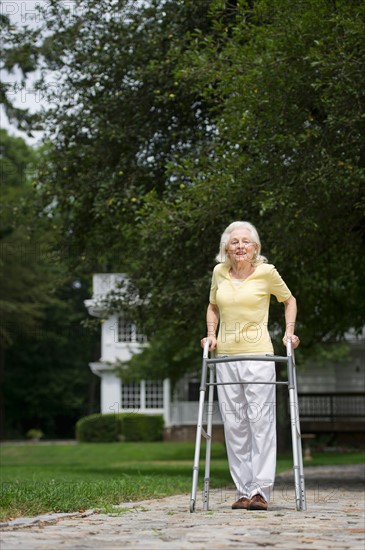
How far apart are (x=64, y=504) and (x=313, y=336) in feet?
44.7

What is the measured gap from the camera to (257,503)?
26.0ft

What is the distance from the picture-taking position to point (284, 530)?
632cm

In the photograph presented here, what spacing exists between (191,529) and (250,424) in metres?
1.79

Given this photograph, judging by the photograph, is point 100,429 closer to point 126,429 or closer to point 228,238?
point 126,429

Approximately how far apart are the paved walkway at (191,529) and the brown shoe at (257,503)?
8 centimetres

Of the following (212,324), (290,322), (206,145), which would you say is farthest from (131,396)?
(290,322)

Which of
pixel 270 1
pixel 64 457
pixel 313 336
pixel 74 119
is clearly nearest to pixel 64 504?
pixel 270 1

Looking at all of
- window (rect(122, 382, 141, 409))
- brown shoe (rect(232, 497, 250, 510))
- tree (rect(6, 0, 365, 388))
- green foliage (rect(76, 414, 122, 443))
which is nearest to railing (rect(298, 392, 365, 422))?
green foliage (rect(76, 414, 122, 443))

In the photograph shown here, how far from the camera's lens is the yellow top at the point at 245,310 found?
8.27 meters

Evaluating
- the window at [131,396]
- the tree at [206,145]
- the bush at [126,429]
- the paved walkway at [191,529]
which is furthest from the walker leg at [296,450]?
the window at [131,396]

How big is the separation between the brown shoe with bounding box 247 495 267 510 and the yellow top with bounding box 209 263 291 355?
109 cm

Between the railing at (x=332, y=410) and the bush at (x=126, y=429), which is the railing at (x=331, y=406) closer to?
the railing at (x=332, y=410)

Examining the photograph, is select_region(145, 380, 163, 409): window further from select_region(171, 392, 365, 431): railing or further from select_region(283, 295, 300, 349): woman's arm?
select_region(283, 295, 300, 349): woman's arm

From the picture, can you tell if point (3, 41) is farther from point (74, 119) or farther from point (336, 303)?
point (336, 303)
